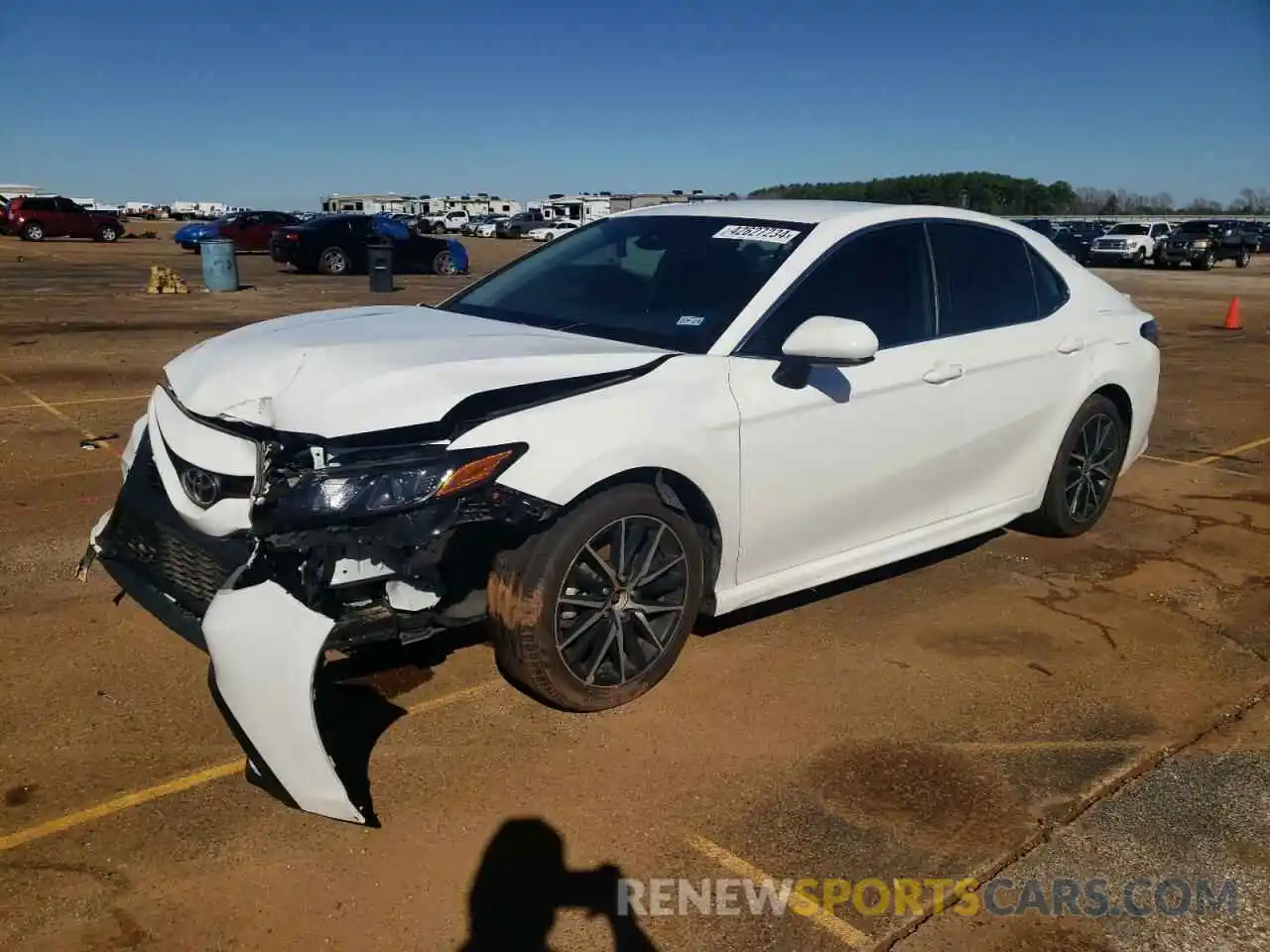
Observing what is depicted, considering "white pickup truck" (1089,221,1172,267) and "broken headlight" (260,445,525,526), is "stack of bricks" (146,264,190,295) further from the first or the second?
"white pickup truck" (1089,221,1172,267)

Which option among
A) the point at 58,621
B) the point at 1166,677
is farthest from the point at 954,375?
the point at 58,621

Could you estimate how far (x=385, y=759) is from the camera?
3.27 meters

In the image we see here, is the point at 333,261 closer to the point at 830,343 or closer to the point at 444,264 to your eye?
the point at 444,264

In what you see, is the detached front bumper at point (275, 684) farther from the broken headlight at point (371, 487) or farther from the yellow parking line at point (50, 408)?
the yellow parking line at point (50, 408)

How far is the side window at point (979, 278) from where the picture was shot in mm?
4578

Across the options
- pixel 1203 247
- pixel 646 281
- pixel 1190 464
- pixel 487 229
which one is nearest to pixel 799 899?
pixel 646 281

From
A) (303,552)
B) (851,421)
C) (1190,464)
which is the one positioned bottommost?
(1190,464)

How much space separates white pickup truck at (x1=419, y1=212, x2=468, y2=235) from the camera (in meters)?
65.2

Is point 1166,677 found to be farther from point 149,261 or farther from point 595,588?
point 149,261

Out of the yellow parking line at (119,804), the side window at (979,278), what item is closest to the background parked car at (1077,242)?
the side window at (979,278)

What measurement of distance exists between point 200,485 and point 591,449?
1.23m

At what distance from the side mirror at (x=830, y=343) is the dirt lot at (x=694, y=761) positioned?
47.5 inches

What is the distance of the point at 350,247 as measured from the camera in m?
26.1

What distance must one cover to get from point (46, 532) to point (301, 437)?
9.72ft
